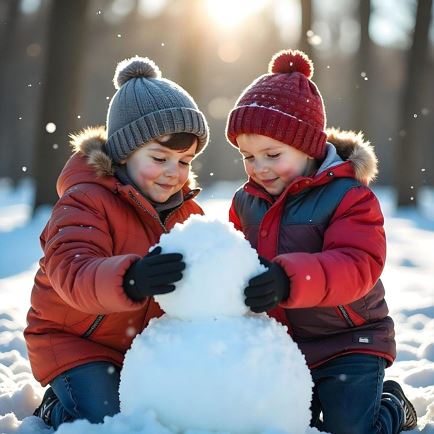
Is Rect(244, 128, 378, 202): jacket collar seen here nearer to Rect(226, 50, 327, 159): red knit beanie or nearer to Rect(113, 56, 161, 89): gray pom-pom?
Rect(226, 50, 327, 159): red knit beanie

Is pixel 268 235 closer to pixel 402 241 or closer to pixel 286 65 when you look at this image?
pixel 286 65

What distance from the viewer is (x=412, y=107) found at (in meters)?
14.4

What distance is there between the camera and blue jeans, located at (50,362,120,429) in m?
2.84

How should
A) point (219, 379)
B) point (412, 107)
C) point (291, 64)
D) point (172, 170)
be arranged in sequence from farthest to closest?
point (412, 107) < point (291, 64) < point (172, 170) < point (219, 379)

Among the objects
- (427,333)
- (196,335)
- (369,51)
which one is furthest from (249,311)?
(369,51)

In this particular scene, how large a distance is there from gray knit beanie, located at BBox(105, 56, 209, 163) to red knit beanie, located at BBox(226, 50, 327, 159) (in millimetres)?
218

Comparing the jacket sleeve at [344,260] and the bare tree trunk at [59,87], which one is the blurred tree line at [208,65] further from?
the jacket sleeve at [344,260]

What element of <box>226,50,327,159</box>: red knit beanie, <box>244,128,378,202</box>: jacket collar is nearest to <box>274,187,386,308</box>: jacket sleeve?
<box>244,128,378,202</box>: jacket collar

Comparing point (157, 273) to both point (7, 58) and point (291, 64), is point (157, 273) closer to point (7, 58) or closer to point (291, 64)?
point (291, 64)

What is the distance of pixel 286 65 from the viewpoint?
3289mm

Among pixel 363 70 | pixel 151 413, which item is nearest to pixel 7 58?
pixel 363 70

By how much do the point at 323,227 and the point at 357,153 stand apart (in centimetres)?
43

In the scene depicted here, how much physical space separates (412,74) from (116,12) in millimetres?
14178

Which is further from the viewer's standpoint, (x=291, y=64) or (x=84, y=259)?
(x=291, y=64)
